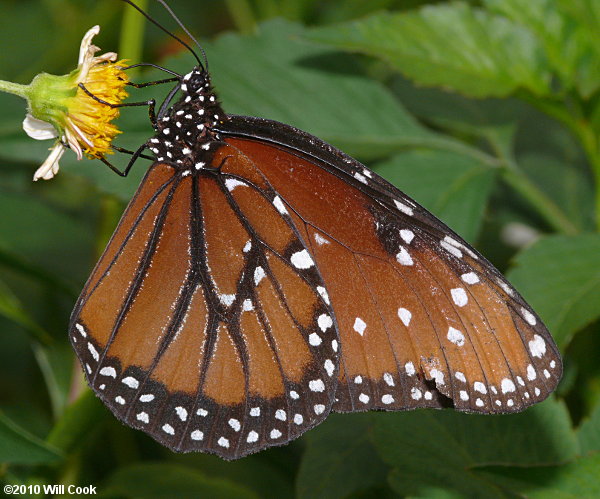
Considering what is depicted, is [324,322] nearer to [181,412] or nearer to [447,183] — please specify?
[181,412]

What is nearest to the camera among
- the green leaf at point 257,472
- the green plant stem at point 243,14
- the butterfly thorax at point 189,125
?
the butterfly thorax at point 189,125

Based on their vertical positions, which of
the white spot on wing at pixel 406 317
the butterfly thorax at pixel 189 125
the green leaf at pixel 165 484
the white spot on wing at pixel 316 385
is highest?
the butterfly thorax at pixel 189 125

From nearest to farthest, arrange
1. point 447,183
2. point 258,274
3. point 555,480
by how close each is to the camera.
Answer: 1. point 555,480
2. point 258,274
3. point 447,183

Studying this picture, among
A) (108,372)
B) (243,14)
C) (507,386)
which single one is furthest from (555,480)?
(243,14)

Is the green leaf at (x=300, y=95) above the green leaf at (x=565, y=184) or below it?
above

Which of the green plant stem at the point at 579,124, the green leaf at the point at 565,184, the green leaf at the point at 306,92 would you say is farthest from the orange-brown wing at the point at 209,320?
the green leaf at the point at 565,184

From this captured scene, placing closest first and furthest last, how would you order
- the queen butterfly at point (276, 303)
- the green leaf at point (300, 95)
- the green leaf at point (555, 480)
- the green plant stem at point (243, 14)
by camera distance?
the green leaf at point (555, 480)
the queen butterfly at point (276, 303)
the green leaf at point (300, 95)
the green plant stem at point (243, 14)

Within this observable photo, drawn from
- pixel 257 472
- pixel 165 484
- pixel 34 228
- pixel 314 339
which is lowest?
pixel 257 472

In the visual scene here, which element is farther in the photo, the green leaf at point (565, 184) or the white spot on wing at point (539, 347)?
the green leaf at point (565, 184)

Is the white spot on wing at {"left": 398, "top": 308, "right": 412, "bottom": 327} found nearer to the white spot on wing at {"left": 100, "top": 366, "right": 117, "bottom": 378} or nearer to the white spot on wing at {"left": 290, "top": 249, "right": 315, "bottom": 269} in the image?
the white spot on wing at {"left": 290, "top": 249, "right": 315, "bottom": 269}

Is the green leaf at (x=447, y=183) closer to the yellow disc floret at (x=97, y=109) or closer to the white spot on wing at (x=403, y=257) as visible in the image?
the white spot on wing at (x=403, y=257)
